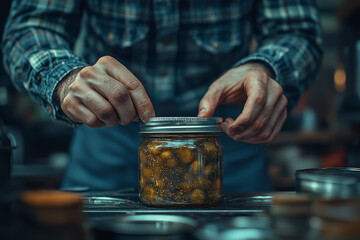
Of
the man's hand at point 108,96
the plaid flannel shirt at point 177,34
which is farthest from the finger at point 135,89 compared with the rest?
the plaid flannel shirt at point 177,34

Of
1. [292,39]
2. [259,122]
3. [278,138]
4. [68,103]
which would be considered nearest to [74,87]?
[68,103]

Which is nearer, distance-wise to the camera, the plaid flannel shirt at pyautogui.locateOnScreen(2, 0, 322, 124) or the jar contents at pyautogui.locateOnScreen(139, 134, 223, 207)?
the jar contents at pyautogui.locateOnScreen(139, 134, 223, 207)

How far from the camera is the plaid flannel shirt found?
1.08 metres

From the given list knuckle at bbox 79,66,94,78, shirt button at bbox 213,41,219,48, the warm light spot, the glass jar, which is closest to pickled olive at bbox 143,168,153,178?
the glass jar

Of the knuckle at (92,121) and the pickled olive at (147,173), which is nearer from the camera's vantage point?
the pickled olive at (147,173)

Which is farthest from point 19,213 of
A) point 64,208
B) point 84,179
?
point 84,179

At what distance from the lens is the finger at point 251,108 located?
0.77 meters

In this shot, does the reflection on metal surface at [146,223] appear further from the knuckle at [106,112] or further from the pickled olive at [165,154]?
the knuckle at [106,112]

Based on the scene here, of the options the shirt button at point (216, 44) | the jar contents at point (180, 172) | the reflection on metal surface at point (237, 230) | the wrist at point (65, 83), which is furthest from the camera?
the shirt button at point (216, 44)

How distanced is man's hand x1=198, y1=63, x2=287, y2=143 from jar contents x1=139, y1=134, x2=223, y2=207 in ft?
0.45

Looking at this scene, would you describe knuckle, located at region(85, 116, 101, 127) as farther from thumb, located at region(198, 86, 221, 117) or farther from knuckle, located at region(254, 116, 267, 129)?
knuckle, located at region(254, 116, 267, 129)

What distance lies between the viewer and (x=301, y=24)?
115 cm

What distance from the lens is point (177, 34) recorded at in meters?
1.14

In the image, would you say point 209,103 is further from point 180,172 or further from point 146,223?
point 146,223
